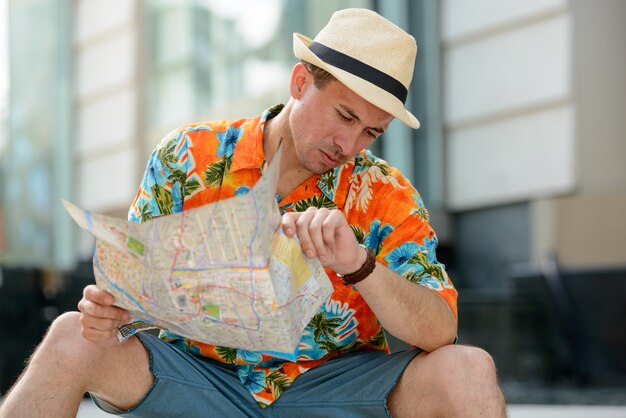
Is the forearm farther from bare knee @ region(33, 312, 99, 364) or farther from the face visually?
bare knee @ region(33, 312, 99, 364)

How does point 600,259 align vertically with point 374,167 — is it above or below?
below

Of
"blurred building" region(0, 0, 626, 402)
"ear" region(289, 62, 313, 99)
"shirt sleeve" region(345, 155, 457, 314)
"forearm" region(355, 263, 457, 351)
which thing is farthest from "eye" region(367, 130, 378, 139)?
"blurred building" region(0, 0, 626, 402)

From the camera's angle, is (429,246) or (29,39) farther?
(29,39)

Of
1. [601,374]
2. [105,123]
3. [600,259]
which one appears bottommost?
[601,374]

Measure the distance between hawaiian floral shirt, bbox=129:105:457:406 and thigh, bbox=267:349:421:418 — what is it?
0.12 feet

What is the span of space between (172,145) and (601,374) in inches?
172

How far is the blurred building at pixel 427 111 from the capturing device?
7188mm

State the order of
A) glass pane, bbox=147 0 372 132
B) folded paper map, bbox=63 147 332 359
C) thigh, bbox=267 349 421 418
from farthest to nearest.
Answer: glass pane, bbox=147 0 372 132
thigh, bbox=267 349 421 418
folded paper map, bbox=63 147 332 359

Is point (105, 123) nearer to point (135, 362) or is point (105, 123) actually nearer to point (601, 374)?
point (601, 374)

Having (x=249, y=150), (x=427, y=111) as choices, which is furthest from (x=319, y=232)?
(x=427, y=111)

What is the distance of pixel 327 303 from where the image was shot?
2443mm

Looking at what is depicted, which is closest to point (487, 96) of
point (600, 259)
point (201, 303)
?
point (600, 259)

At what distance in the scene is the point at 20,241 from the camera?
7.44 metres

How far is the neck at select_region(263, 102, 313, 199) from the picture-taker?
2.51 m
